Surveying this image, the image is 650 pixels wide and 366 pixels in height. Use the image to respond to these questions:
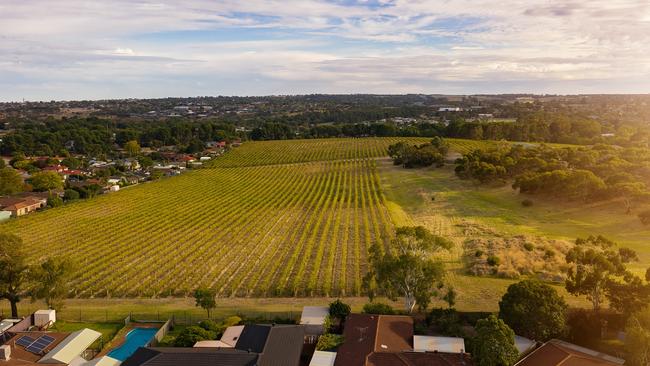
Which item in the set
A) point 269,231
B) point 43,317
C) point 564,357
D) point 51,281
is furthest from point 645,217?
point 43,317

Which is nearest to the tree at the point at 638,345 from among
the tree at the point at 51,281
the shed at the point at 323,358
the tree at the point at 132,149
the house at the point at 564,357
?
the house at the point at 564,357

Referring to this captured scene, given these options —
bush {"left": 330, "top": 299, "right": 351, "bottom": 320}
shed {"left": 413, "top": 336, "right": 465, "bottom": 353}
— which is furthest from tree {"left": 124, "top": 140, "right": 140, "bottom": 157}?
shed {"left": 413, "top": 336, "right": 465, "bottom": 353}

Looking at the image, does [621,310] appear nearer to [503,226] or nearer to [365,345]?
[365,345]

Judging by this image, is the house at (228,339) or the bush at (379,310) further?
the bush at (379,310)

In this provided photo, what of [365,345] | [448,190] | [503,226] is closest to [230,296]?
[365,345]

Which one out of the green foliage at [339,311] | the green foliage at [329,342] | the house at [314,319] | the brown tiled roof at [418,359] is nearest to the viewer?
the brown tiled roof at [418,359]

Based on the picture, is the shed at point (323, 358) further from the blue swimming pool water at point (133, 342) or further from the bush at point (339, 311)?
the blue swimming pool water at point (133, 342)

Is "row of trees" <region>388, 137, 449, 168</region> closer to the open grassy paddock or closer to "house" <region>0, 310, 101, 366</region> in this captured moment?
the open grassy paddock
